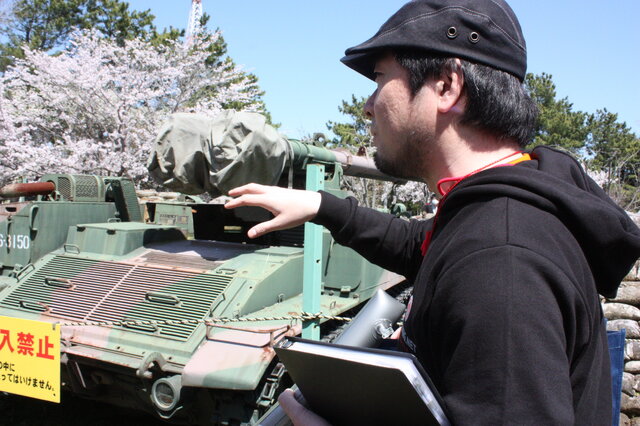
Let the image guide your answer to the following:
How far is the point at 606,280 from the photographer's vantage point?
1119mm

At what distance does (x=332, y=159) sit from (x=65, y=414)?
340cm

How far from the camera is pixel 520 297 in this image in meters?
0.90

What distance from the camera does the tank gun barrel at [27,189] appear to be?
622 centimetres

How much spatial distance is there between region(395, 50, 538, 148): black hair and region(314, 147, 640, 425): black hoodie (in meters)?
0.12

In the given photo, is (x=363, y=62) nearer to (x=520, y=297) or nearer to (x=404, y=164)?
(x=404, y=164)

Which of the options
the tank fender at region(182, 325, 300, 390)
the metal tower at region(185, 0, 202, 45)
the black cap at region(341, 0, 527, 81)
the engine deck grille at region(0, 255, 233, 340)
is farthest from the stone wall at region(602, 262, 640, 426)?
the metal tower at region(185, 0, 202, 45)

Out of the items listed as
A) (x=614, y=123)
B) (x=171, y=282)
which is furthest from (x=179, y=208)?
(x=614, y=123)

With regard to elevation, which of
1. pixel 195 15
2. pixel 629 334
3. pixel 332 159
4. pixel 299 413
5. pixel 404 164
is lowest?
pixel 629 334

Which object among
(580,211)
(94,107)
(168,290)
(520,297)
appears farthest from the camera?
(94,107)

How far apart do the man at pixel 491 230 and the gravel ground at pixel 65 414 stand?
4502 millimetres

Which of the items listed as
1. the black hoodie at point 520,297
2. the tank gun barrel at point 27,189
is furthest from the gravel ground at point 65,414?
the black hoodie at point 520,297

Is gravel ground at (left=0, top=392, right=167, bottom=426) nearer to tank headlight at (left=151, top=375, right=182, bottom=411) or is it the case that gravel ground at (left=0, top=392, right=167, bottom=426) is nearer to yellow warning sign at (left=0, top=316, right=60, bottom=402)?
yellow warning sign at (left=0, top=316, right=60, bottom=402)

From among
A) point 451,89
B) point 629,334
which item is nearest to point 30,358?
point 451,89

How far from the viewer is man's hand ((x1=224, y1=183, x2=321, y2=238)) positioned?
165 centimetres
